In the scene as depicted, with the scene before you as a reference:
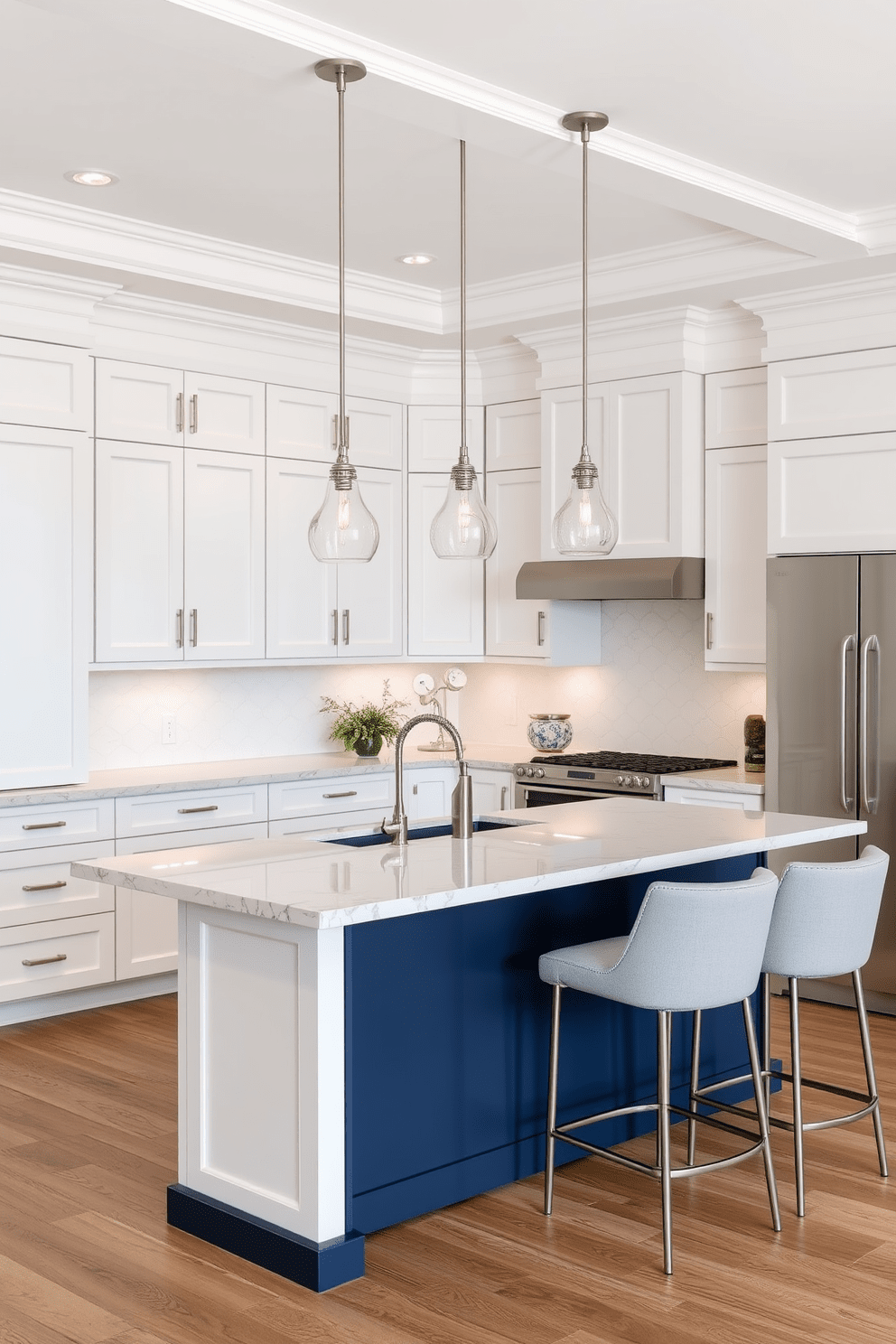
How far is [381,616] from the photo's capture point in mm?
Answer: 6340

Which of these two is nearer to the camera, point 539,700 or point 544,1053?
point 544,1053

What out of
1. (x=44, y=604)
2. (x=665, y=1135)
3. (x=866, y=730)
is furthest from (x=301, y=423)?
(x=665, y=1135)

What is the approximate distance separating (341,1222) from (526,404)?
13.7ft

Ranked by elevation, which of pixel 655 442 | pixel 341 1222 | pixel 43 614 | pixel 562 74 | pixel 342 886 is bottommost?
pixel 341 1222

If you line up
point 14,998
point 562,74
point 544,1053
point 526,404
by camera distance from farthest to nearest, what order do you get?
point 526,404 → point 14,998 → point 544,1053 → point 562,74

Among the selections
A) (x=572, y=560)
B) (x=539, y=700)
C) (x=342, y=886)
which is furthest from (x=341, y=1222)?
(x=539, y=700)

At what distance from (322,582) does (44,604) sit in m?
1.41

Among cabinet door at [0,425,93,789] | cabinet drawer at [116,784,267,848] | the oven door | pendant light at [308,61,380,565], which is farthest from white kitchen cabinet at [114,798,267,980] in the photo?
pendant light at [308,61,380,565]

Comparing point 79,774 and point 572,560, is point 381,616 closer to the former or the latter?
point 572,560

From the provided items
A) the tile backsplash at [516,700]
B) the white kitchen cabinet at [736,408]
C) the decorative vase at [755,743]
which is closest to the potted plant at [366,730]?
the tile backsplash at [516,700]

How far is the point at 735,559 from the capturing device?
5.54 m

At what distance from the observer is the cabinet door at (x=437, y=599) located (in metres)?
6.45

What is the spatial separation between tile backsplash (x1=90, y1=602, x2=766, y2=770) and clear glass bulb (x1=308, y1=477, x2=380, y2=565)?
9.18 feet

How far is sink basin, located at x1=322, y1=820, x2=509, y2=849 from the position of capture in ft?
12.5
